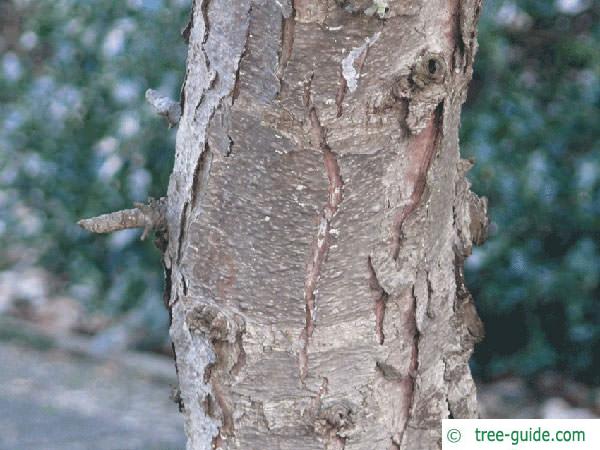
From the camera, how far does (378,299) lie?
4.14ft

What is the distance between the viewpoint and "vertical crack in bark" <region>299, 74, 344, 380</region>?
3.84 feet

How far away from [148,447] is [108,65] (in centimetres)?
145

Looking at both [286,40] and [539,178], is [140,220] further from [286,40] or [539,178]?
[539,178]

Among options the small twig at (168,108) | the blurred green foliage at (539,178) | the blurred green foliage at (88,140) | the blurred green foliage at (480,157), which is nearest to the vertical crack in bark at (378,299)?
the small twig at (168,108)

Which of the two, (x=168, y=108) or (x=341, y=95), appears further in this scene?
(x=168, y=108)

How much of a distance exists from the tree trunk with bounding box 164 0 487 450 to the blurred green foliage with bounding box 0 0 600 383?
6.54ft

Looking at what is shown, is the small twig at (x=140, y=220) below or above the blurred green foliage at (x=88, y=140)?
below

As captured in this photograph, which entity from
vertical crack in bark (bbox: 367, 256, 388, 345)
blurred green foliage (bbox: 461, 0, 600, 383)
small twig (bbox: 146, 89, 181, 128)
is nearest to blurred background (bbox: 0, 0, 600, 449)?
blurred green foliage (bbox: 461, 0, 600, 383)

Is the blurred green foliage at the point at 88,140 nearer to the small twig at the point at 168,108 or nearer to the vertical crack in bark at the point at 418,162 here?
the small twig at the point at 168,108

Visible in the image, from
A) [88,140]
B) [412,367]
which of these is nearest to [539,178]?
[88,140]

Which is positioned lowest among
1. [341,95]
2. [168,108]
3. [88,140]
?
[341,95]

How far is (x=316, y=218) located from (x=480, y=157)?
7.74ft

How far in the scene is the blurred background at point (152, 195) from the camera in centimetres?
351

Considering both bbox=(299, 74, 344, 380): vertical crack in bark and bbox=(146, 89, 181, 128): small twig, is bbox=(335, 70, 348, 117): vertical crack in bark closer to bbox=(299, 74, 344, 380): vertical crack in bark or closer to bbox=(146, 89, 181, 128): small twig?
bbox=(299, 74, 344, 380): vertical crack in bark
